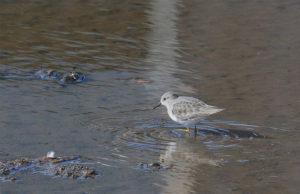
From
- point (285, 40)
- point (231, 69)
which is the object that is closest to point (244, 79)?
point (231, 69)

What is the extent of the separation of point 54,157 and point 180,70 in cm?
563

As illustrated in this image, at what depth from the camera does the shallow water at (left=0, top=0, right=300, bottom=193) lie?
7258 millimetres

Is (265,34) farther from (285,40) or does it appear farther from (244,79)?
(244,79)

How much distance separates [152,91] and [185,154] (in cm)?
310

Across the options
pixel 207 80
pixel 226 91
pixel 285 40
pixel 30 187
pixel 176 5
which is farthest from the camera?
pixel 176 5

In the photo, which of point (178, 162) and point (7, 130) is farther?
point (7, 130)

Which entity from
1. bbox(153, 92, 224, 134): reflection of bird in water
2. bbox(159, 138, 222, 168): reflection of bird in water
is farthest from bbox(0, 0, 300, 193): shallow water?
bbox(153, 92, 224, 134): reflection of bird in water

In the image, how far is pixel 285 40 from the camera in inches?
585

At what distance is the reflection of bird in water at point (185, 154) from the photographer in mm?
7642

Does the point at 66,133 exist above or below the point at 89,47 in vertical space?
below

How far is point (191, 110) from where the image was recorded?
9086 millimetres

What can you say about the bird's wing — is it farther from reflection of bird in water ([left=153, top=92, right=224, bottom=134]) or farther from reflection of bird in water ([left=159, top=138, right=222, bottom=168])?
reflection of bird in water ([left=159, top=138, right=222, bottom=168])

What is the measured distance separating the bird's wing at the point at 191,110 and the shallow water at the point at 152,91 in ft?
1.02

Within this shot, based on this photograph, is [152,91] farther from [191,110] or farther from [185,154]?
[185,154]
